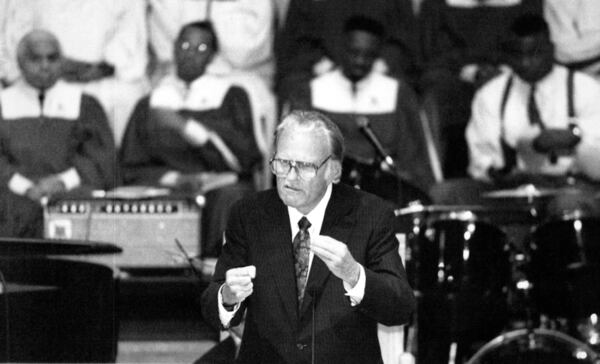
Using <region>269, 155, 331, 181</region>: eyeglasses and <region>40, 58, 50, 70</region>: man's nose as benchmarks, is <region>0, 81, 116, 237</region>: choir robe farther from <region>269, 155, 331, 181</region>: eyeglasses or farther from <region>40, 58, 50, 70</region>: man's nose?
<region>269, 155, 331, 181</region>: eyeglasses

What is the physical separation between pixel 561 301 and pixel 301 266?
6.28 feet

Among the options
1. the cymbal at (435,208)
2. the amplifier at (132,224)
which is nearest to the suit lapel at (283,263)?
the cymbal at (435,208)

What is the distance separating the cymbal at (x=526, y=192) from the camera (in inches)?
224

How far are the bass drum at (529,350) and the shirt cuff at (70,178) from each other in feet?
8.64

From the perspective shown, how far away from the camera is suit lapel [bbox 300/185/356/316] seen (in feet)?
11.8

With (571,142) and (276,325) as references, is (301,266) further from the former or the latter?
(571,142)

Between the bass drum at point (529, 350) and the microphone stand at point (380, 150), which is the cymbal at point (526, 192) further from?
the bass drum at point (529, 350)

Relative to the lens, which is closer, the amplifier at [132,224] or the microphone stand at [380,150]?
the microphone stand at [380,150]

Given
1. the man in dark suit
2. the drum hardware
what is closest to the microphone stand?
the drum hardware

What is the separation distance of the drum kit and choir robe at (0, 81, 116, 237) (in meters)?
1.85

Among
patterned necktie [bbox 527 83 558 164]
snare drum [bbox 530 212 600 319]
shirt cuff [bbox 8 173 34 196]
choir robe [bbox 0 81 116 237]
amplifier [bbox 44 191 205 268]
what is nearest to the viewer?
snare drum [bbox 530 212 600 319]

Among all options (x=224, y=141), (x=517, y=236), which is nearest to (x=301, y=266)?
(x=517, y=236)

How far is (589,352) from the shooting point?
451 centimetres

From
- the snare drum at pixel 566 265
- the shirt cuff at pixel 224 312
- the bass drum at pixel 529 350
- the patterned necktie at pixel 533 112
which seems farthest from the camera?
the patterned necktie at pixel 533 112
